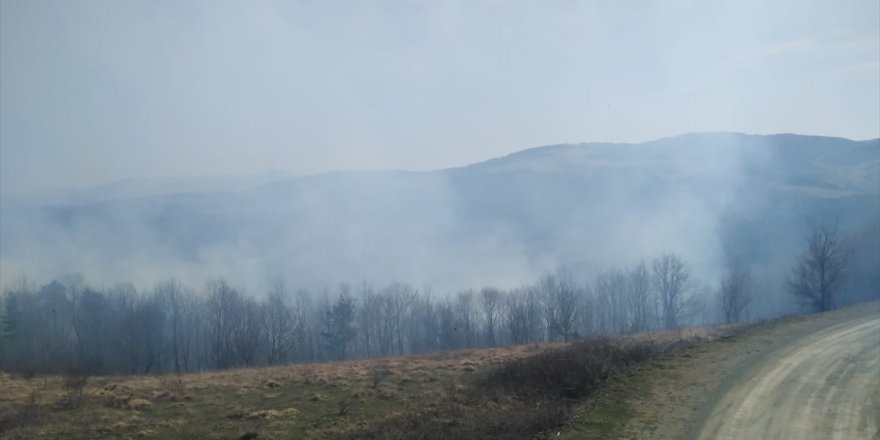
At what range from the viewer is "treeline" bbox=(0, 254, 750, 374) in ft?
181

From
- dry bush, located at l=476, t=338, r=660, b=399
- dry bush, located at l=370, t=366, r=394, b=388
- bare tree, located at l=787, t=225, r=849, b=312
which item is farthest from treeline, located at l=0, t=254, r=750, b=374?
dry bush, located at l=476, t=338, r=660, b=399

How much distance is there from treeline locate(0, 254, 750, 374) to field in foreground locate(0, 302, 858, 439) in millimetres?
29787

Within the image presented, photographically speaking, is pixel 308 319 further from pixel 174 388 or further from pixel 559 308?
pixel 174 388

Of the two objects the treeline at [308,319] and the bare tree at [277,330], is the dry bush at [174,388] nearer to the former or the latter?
the treeline at [308,319]

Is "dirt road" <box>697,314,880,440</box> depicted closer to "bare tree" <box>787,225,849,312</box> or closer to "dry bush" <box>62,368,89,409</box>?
"dry bush" <box>62,368,89,409</box>

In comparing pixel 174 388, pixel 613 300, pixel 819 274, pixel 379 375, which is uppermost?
pixel 819 274

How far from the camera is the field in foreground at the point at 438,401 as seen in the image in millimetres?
13273

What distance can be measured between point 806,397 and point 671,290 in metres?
53.8

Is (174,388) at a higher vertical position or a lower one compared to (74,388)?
lower

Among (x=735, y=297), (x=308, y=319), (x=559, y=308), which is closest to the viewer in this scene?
(x=735, y=297)

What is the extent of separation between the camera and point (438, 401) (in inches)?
676

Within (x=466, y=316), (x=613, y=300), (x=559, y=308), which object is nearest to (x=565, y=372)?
(x=559, y=308)

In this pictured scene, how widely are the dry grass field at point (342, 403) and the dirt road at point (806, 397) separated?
3.34 meters

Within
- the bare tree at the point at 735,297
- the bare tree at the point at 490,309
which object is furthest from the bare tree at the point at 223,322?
the bare tree at the point at 735,297
